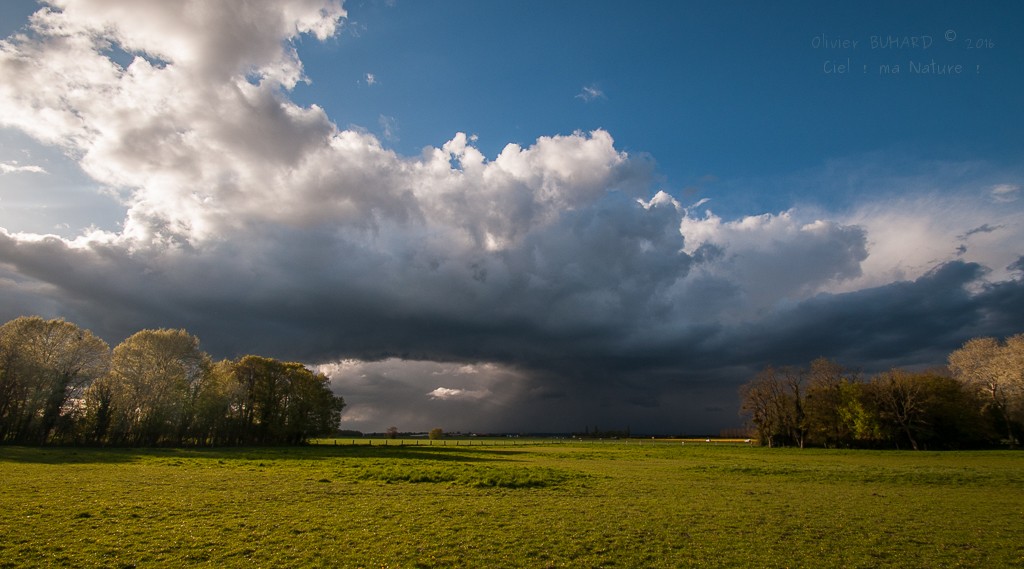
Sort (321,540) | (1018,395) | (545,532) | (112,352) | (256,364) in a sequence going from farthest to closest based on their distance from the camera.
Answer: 1. (256,364)
2. (1018,395)
3. (112,352)
4. (545,532)
5. (321,540)

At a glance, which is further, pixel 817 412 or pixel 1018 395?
pixel 817 412

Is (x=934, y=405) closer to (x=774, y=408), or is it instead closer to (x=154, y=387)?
(x=774, y=408)

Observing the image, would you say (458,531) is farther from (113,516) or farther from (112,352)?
(112,352)

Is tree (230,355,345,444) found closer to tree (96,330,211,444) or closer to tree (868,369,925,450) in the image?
tree (96,330,211,444)

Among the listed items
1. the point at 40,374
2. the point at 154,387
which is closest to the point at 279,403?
the point at 154,387

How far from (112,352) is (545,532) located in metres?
83.4

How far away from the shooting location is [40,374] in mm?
66125

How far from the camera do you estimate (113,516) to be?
17156 millimetres

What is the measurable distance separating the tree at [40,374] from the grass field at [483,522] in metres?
47.8

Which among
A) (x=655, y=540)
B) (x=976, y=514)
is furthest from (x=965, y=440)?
(x=655, y=540)

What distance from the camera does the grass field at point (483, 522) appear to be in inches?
523

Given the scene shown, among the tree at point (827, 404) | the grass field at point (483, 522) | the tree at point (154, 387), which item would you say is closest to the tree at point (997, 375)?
the tree at point (827, 404)

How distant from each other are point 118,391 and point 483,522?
3144 inches

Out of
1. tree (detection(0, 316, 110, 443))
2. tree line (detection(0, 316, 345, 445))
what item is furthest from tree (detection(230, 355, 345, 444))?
tree (detection(0, 316, 110, 443))
